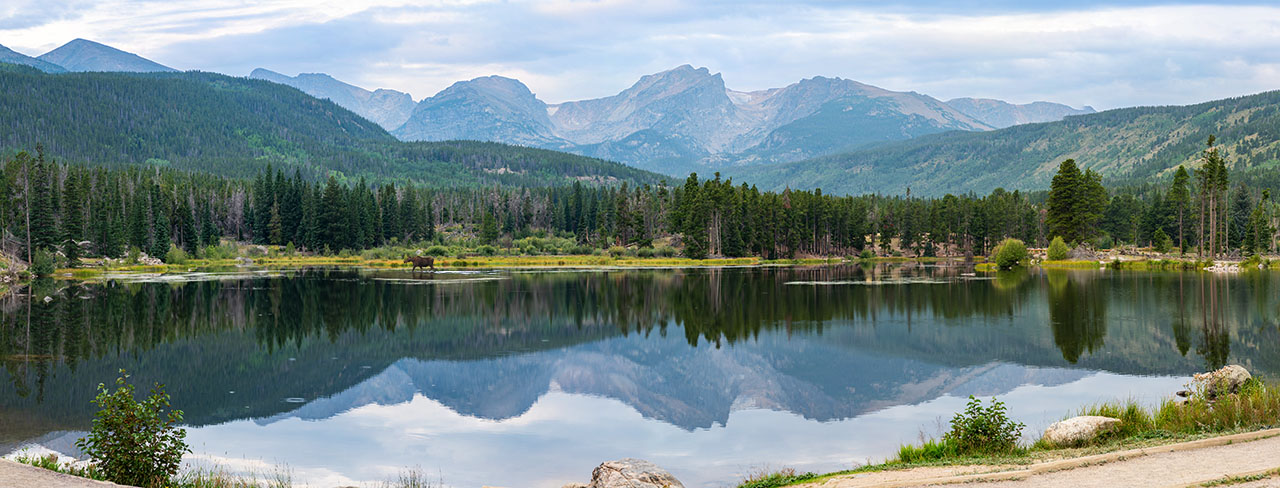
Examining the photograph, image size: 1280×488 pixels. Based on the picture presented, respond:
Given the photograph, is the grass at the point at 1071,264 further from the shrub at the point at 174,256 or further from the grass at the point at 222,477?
the shrub at the point at 174,256

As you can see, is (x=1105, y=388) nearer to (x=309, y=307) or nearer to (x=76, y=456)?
(x=76, y=456)

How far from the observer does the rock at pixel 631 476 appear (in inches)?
476

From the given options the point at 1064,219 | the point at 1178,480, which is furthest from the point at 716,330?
the point at 1064,219

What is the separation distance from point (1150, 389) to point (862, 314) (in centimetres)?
1887

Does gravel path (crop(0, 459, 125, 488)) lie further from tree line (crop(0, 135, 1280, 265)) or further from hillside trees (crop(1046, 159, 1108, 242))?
hillside trees (crop(1046, 159, 1108, 242))

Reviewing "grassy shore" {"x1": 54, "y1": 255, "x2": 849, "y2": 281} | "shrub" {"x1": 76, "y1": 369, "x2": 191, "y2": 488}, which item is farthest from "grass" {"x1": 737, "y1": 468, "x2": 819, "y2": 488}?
"grassy shore" {"x1": 54, "y1": 255, "x2": 849, "y2": 281}

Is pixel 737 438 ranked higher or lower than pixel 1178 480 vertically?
lower

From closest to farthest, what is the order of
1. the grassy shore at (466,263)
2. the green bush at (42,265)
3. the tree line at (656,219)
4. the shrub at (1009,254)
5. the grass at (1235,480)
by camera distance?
the grass at (1235,480)
the green bush at (42,265)
the shrub at (1009,254)
the tree line at (656,219)
the grassy shore at (466,263)

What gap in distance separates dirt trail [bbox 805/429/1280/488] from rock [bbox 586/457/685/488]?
6.97 ft

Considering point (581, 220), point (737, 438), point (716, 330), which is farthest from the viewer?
point (581, 220)

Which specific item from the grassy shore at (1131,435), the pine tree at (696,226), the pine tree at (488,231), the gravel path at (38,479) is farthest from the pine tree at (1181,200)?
the gravel path at (38,479)

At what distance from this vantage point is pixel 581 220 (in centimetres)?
15738

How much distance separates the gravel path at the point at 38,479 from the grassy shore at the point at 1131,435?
361 inches

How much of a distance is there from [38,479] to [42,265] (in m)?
77.1
